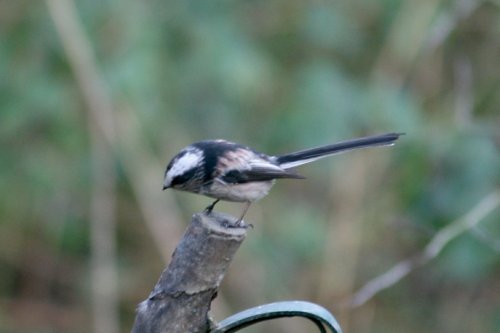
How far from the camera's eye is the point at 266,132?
609cm

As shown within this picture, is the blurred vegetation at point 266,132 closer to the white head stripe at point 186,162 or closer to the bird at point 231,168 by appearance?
the bird at point 231,168

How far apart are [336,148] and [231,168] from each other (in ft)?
1.26

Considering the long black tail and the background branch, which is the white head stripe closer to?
the long black tail

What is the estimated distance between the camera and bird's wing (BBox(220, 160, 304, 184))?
3.08m

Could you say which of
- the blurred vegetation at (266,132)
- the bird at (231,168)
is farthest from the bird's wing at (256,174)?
the blurred vegetation at (266,132)

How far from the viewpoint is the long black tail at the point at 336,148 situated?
3209 mm

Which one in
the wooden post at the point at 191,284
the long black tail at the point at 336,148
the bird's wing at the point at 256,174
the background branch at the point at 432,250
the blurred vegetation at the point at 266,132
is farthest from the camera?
the blurred vegetation at the point at 266,132

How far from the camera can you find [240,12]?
20.7 ft

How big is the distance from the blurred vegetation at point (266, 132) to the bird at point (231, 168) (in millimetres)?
1780

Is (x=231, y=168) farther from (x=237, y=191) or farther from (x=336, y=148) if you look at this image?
(x=336, y=148)

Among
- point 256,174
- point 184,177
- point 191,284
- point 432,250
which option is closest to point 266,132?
point 432,250

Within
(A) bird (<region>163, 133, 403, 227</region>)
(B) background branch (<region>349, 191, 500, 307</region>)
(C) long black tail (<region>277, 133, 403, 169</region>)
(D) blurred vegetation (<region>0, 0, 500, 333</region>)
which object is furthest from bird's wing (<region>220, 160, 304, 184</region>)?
(D) blurred vegetation (<region>0, 0, 500, 333</region>)

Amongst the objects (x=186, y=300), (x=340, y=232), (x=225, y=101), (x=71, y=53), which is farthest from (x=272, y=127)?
(x=186, y=300)

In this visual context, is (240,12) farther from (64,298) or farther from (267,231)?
(64,298)
